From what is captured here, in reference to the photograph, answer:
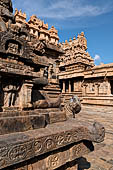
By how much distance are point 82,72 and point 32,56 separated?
1889cm

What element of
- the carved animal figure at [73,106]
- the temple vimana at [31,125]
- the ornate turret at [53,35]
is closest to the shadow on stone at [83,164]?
the temple vimana at [31,125]

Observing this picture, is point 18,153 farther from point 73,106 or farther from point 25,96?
point 73,106

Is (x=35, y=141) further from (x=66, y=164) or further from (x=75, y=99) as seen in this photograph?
(x=75, y=99)

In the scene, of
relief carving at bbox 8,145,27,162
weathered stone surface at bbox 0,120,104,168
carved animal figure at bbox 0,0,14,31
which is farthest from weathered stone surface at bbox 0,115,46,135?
carved animal figure at bbox 0,0,14,31

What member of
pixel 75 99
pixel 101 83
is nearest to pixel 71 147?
pixel 75 99

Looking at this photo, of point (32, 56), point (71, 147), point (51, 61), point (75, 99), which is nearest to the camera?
point (71, 147)

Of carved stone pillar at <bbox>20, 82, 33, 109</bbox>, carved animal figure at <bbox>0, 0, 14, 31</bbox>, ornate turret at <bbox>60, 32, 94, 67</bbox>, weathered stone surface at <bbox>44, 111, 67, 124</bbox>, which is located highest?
ornate turret at <bbox>60, 32, 94, 67</bbox>

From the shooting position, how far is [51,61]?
30.5 feet

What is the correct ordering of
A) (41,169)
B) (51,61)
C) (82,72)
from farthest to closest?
1. (82,72)
2. (51,61)
3. (41,169)

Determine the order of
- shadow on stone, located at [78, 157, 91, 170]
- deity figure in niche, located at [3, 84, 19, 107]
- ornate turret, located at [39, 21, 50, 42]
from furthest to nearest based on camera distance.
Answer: ornate turret, located at [39, 21, 50, 42], shadow on stone, located at [78, 157, 91, 170], deity figure in niche, located at [3, 84, 19, 107]

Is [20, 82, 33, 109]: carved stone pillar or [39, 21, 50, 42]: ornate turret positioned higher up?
[39, 21, 50, 42]: ornate turret

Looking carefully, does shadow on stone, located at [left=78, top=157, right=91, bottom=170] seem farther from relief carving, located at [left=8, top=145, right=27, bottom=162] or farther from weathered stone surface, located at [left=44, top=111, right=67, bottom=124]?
relief carving, located at [left=8, top=145, right=27, bottom=162]

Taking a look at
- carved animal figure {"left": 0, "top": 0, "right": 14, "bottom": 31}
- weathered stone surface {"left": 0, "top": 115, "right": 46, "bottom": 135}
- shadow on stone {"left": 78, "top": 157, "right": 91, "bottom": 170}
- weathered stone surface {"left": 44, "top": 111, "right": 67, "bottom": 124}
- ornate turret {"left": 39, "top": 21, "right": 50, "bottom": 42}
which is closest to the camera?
weathered stone surface {"left": 0, "top": 115, "right": 46, "bottom": 135}

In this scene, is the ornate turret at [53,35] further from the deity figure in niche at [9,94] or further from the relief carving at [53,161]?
the relief carving at [53,161]
